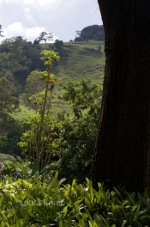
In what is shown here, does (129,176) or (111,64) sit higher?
(111,64)

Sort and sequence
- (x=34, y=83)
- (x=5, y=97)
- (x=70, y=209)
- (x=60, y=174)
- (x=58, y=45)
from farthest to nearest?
(x=58, y=45)
(x=34, y=83)
(x=5, y=97)
(x=60, y=174)
(x=70, y=209)

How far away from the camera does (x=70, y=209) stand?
2.27 m

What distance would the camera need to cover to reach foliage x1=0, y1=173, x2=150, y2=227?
2008 millimetres

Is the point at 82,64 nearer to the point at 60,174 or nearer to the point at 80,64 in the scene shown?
the point at 80,64

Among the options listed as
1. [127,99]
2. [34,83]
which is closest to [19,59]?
[34,83]

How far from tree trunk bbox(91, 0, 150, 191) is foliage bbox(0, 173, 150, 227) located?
0.26 meters

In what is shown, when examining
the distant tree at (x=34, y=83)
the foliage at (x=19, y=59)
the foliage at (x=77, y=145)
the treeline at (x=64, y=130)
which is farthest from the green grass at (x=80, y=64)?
the foliage at (x=77, y=145)

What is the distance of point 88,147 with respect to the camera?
7.54 m

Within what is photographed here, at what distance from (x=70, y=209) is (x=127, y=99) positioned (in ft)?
3.73

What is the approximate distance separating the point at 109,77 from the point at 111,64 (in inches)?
5.1

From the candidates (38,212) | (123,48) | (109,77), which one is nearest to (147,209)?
(38,212)

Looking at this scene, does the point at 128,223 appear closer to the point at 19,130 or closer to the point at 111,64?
the point at 111,64

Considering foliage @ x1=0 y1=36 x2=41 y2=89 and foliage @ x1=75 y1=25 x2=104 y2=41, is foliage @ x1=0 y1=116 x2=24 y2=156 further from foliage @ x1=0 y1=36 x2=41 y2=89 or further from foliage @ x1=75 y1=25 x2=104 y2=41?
foliage @ x1=75 y1=25 x2=104 y2=41

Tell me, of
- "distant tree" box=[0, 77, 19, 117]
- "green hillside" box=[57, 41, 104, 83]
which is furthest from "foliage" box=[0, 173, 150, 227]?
"green hillside" box=[57, 41, 104, 83]
